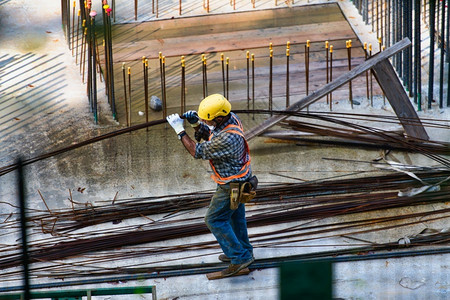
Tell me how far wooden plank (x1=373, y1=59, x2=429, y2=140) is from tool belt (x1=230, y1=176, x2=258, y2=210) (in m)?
3.00

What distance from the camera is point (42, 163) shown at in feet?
28.7

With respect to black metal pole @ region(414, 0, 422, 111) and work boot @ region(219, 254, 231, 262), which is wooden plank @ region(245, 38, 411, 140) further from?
work boot @ region(219, 254, 231, 262)

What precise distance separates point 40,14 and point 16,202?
19.2 ft

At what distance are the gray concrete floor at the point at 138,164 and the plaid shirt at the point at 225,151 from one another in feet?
3.58

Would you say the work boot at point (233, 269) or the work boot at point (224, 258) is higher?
the work boot at point (224, 258)

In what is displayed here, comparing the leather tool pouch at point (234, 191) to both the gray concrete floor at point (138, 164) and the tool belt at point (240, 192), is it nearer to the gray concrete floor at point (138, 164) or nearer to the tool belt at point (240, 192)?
the tool belt at point (240, 192)

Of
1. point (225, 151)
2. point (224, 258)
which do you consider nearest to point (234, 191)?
point (225, 151)

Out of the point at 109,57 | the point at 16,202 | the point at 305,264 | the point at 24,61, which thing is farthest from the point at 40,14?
the point at 305,264

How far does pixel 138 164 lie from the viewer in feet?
28.3

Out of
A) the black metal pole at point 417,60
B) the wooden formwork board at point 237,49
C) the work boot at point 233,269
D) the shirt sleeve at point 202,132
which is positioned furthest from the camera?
the wooden formwork board at point 237,49

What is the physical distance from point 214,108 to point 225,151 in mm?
349

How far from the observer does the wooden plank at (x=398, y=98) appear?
8469 mm

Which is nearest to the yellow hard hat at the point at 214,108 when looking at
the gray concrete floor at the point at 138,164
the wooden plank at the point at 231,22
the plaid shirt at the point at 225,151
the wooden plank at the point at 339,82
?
the plaid shirt at the point at 225,151

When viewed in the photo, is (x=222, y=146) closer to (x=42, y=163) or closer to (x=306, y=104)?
(x=306, y=104)
